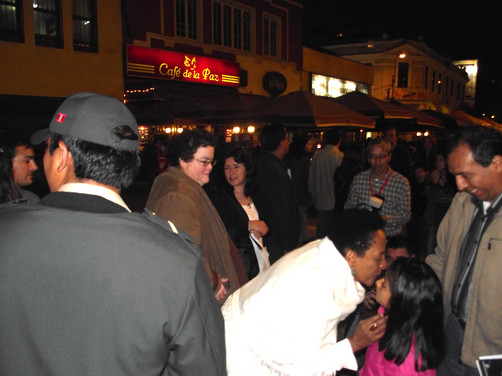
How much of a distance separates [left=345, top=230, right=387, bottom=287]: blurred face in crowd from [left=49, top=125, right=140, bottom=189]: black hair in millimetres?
1474

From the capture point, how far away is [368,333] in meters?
2.39

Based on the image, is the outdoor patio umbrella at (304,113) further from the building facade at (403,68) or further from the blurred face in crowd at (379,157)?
the building facade at (403,68)

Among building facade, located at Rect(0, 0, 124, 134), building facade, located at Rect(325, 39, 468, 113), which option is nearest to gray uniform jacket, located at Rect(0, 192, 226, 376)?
building facade, located at Rect(0, 0, 124, 134)

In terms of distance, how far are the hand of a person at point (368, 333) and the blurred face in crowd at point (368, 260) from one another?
0.29 metres

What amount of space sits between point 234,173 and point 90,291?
10.5 feet

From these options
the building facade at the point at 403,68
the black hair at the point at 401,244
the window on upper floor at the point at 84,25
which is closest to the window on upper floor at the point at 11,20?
the window on upper floor at the point at 84,25

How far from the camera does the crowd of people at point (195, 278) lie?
1215mm

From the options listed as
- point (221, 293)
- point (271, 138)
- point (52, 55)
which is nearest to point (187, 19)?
point (52, 55)

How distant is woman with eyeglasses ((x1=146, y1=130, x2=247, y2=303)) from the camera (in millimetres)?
2932

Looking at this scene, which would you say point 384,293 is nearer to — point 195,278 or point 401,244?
point 401,244

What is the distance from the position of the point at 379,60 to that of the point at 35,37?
1119 inches

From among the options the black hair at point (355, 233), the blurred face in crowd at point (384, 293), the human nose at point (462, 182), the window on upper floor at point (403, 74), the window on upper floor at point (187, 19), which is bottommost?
the blurred face in crowd at point (384, 293)

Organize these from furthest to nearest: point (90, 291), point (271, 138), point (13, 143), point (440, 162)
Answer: point (440, 162) → point (271, 138) → point (13, 143) → point (90, 291)

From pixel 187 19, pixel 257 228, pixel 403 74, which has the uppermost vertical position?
pixel 403 74
